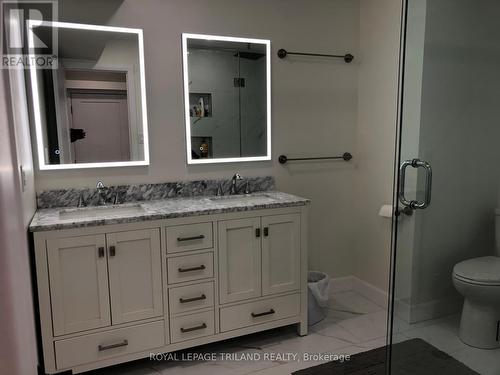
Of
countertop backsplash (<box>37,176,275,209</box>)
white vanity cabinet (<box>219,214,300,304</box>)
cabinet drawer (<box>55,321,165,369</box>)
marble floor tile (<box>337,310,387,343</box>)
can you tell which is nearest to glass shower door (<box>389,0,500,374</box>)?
marble floor tile (<box>337,310,387,343</box>)

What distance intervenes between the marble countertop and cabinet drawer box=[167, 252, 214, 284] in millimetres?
241

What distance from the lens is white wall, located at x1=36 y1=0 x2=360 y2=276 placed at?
236 cm

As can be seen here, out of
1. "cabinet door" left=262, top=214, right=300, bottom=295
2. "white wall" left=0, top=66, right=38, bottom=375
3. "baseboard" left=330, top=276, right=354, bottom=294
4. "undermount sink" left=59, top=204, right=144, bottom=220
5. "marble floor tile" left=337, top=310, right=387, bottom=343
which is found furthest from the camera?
"baseboard" left=330, top=276, right=354, bottom=294

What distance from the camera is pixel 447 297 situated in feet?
7.78

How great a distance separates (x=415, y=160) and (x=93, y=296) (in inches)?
74.4

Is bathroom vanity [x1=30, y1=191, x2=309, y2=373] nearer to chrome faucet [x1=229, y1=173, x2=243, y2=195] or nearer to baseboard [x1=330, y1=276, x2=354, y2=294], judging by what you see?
chrome faucet [x1=229, y1=173, x2=243, y2=195]

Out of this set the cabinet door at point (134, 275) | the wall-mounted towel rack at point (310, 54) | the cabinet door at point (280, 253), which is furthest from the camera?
the wall-mounted towel rack at point (310, 54)

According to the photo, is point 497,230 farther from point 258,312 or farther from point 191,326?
point 191,326

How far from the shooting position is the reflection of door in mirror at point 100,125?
225cm

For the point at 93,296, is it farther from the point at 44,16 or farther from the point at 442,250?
the point at 442,250

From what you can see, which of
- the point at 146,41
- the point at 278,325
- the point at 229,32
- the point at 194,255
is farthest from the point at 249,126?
the point at 278,325

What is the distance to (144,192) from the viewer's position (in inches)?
94.8

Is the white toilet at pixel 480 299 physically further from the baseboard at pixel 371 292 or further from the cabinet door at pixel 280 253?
the cabinet door at pixel 280 253

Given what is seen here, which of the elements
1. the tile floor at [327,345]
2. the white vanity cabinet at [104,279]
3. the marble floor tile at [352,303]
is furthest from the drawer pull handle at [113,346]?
the marble floor tile at [352,303]
